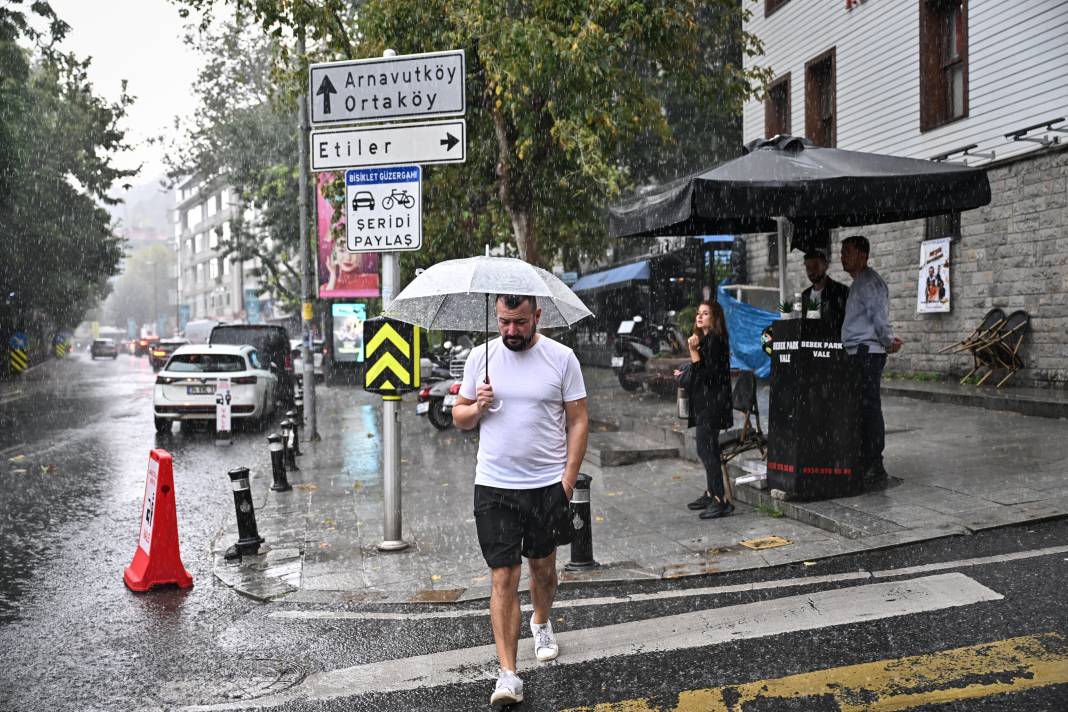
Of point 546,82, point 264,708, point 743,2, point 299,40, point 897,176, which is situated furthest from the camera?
point 743,2

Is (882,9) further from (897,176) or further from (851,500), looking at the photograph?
(851,500)

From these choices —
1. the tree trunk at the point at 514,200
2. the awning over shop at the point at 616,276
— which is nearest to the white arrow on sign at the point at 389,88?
the tree trunk at the point at 514,200

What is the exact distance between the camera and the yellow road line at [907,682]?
13.1 feet

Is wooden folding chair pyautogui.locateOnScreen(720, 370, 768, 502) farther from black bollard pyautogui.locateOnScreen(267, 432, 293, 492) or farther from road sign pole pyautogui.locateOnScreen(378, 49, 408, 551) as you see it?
black bollard pyautogui.locateOnScreen(267, 432, 293, 492)

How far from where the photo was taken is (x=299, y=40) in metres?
14.8

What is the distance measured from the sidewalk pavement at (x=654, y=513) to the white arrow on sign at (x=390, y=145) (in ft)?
10.3

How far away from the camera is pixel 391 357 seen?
761 centimetres

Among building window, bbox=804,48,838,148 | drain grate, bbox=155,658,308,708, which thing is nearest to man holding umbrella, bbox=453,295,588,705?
drain grate, bbox=155,658,308,708

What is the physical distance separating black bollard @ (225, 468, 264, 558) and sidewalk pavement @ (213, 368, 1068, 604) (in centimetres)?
16

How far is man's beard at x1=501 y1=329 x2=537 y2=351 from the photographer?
14.4 ft

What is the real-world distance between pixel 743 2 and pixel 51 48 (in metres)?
16.0

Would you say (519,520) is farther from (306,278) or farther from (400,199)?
(306,278)

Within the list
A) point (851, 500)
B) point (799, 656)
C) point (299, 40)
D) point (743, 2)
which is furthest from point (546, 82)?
point (743, 2)

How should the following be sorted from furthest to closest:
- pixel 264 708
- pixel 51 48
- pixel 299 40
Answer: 1. pixel 51 48
2. pixel 299 40
3. pixel 264 708
